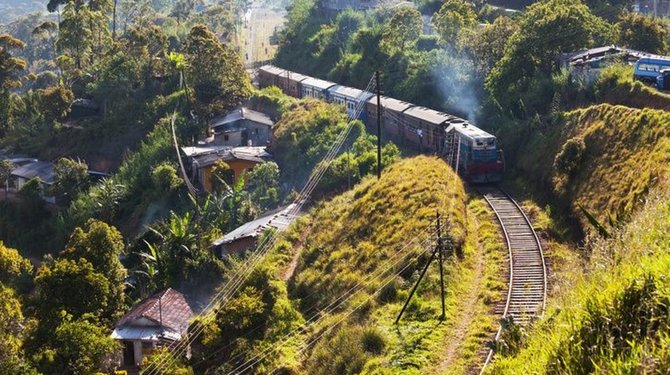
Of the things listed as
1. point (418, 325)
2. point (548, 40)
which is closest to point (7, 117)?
point (548, 40)

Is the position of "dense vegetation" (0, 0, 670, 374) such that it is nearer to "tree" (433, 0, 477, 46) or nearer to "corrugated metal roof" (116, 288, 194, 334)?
"tree" (433, 0, 477, 46)

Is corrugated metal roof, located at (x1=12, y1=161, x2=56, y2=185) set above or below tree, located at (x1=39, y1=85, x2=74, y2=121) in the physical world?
below

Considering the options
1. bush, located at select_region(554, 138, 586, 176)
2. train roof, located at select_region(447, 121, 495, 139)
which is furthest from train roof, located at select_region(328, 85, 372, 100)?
bush, located at select_region(554, 138, 586, 176)

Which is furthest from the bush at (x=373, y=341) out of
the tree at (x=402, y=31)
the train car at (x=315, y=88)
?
the tree at (x=402, y=31)

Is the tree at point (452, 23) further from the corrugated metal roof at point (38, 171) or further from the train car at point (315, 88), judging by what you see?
the corrugated metal roof at point (38, 171)

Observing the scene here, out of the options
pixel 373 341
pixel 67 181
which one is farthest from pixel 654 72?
pixel 67 181

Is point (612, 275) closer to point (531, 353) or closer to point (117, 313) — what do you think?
point (531, 353)
